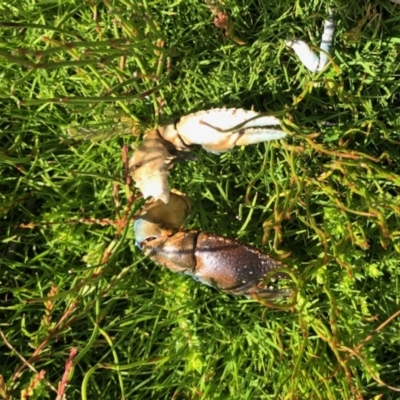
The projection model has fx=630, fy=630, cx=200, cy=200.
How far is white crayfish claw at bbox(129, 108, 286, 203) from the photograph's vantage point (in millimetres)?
1191

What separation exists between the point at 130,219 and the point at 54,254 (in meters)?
0.25

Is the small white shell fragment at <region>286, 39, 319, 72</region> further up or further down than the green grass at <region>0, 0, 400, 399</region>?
further up

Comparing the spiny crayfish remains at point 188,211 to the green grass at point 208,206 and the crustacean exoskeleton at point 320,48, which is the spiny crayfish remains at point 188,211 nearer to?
the green grass at point 208,206

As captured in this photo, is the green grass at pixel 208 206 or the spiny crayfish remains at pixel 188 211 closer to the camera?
the spiny crayfish remains at pixel 188 211

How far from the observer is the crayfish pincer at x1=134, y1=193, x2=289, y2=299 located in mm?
1271

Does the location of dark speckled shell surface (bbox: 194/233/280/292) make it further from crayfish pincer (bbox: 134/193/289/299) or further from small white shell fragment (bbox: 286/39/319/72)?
small white shell fragment (bbox: 286/39/319/72)

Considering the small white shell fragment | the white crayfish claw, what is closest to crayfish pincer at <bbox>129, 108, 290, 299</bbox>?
the white crayfish claw

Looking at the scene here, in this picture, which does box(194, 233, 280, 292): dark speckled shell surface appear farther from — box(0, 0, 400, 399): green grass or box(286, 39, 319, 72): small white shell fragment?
box(286, 39, 319, 72): small white shell fragment

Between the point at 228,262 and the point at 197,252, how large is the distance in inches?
2.6

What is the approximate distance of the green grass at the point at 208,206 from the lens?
137cm

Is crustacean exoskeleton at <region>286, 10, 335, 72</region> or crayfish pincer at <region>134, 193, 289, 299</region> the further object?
crustacean exoskeleton at <region>286, 10, 335, 72</region>

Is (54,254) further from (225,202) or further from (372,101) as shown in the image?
(372,101)

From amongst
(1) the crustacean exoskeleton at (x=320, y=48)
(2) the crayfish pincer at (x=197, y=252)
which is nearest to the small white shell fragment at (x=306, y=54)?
(1) the crustacean exoskeleton at (x=320, y=48)

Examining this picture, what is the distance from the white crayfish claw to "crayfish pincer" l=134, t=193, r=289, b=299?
0.08 meters
